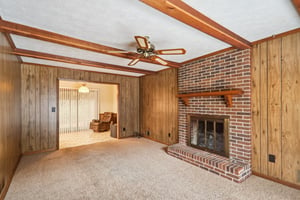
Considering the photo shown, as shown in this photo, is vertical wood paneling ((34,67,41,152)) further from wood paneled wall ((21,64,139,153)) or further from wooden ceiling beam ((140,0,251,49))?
wooden ceiling beam ((140,0,251,49))

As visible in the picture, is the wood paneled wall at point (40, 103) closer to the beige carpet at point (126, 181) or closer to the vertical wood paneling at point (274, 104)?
the beige carpet at point (126, 181)

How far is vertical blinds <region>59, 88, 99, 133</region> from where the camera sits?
6770mm

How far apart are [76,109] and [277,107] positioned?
24.6 feet

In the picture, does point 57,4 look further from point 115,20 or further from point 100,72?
point 100,72

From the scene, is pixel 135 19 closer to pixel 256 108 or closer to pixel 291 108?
pixel 256 108

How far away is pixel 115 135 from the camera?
5574mm

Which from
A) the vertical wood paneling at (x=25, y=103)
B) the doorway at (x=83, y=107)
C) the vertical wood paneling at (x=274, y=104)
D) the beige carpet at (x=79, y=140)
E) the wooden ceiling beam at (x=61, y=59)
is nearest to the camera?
the vertical wood paneling at (x=274, y=104)

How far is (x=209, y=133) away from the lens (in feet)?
10.8

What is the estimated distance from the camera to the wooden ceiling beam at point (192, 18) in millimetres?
1516

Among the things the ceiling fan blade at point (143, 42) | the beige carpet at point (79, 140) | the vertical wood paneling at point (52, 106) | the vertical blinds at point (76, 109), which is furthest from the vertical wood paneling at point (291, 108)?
the vertical blinds at point (76, 109)

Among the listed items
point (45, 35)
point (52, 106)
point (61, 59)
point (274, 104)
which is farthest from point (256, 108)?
point (52, 106)

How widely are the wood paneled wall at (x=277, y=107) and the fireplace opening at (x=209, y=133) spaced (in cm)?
51

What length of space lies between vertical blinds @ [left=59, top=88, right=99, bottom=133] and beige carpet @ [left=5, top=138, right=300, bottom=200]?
3542mm

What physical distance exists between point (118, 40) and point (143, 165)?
8.28 feet
